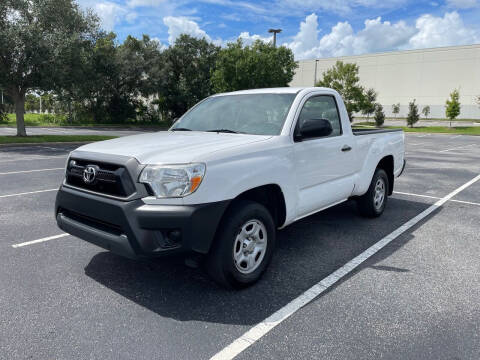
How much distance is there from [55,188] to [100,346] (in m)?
5.87

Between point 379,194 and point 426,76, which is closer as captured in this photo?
point 379,194

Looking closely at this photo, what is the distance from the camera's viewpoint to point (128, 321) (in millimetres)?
2953

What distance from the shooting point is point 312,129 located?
151 inches

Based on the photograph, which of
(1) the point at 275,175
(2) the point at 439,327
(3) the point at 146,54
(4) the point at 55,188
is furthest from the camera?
(3) the point at 146,54

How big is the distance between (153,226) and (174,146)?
0.82 meters

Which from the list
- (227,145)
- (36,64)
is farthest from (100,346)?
(36,64)

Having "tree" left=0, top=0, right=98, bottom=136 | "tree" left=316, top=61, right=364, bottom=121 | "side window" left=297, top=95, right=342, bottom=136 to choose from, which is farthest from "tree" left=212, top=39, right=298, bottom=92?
"side window" left=297, top=95, right=342, bottom=136

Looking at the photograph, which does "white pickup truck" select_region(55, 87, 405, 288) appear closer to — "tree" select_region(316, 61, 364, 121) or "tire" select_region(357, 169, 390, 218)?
"tire" select_region(357, 169, 390, 218)

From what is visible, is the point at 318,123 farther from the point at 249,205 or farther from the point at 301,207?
the point at 249,205

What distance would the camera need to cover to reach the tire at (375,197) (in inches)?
221

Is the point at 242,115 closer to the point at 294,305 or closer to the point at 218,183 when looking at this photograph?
the point at 218,183

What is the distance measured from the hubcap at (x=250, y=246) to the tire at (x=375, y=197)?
103 inches

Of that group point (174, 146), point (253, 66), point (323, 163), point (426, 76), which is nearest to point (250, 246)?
point (174, 146)

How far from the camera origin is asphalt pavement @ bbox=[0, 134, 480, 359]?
265 cm
